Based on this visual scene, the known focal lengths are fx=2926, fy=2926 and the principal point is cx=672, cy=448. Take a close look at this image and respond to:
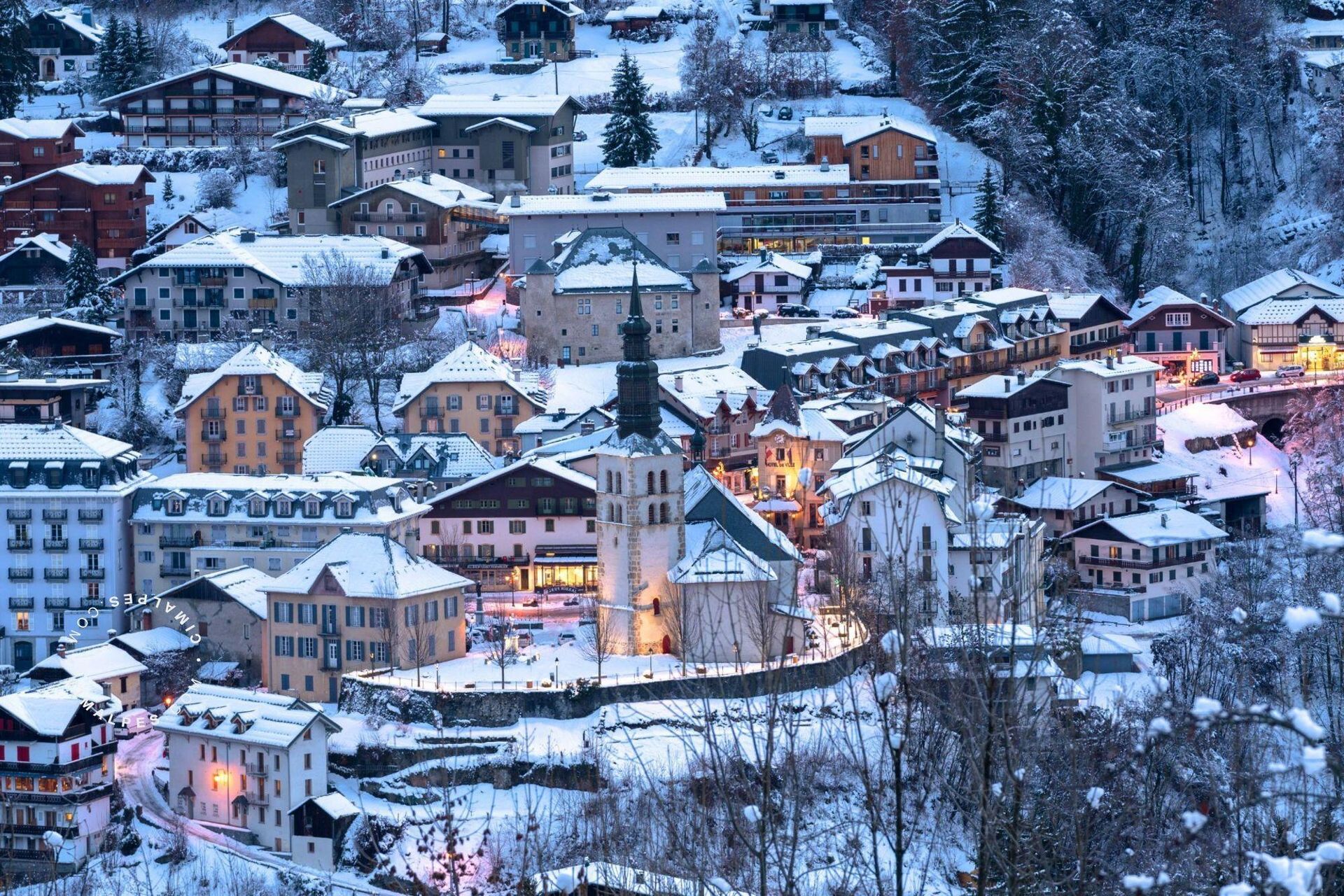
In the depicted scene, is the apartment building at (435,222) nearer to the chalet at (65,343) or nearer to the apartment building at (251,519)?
the chalet at (65,343)

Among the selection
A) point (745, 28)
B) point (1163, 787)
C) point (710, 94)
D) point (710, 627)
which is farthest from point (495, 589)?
point (745, 28)

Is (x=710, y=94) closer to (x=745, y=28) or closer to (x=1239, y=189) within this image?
(x=745, y=28)

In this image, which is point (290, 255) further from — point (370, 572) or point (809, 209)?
point (370, 572)

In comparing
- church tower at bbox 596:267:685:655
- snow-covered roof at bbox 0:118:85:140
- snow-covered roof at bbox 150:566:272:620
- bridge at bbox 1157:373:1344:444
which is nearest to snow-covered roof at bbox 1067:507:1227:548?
bridge at bbox 1157:373:1344:444

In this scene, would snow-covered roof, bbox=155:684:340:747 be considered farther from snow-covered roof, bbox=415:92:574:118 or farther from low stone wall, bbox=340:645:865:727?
snow-covered roof, bbox=415:92:574:118

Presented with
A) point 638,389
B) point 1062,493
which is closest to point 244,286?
point 1062,493

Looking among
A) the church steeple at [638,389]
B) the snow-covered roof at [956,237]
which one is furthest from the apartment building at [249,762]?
the snow-covered roof at [956,237]
